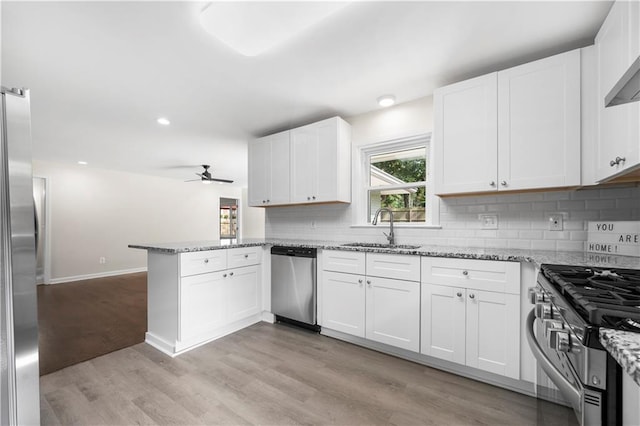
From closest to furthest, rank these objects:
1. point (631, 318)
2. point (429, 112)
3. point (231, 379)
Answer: point (631, 318)
point (231, 379)
point (429, 112)

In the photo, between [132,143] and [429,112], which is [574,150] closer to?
[429,112]

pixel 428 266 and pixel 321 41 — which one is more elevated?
pixel 321 41

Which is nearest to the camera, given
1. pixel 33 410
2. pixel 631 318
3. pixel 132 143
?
pixel 631 318

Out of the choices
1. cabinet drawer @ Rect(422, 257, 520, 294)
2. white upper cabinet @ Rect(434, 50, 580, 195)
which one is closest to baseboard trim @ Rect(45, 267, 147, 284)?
cabinet drawer @ Rect(422, 257, 520, 294)

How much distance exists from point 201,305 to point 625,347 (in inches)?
106

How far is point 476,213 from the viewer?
246 cm

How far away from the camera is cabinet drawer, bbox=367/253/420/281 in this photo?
7.14 feet

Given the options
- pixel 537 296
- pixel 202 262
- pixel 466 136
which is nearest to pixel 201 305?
pixel 202 262

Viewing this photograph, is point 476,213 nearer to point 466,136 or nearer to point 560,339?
point 466,136

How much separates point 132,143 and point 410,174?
161 inches

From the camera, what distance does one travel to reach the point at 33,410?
1.31 meters

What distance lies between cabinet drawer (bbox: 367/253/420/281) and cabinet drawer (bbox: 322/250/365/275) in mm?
91

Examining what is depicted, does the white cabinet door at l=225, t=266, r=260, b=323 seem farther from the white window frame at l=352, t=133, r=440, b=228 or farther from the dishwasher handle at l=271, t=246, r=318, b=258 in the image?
the white window frame at l=352, t=133, r=440, b=228

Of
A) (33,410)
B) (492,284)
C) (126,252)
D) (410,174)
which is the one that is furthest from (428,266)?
(126,252)
